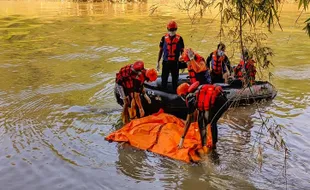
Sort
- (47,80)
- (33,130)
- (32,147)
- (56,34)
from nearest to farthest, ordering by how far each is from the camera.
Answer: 1. (32,147)
2. (33,130)
3. (47,80)
4. (56,34)

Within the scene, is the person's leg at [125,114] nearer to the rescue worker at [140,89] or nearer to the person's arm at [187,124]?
the rescue worker at [140,89]

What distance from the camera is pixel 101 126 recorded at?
816cm

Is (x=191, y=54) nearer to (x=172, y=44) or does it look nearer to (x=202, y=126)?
(x=172, y=44)

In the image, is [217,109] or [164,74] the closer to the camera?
[217,109]

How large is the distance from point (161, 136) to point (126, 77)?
1.41 metres

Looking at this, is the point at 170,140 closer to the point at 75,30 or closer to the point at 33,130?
the point at 33,130

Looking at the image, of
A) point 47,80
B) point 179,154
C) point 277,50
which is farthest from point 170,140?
point 277,50

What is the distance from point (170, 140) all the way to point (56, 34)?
48.5 feet

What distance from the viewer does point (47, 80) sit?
38.8 feet

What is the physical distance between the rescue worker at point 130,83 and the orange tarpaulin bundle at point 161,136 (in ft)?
1.58

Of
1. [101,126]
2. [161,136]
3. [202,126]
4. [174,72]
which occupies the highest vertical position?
[174,72]

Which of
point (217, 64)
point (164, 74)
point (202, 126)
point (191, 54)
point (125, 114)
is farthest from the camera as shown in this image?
point (217, 64)

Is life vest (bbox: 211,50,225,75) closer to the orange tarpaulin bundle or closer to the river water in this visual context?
the river water

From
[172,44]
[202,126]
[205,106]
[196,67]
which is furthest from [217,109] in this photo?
[172,44]
